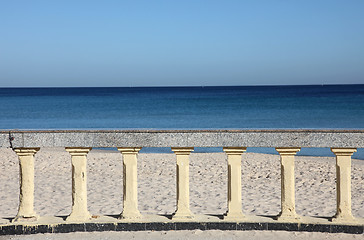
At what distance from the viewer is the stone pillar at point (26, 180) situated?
4828 millimetres

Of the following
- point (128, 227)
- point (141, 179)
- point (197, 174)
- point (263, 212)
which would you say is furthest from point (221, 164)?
point (128, 227)

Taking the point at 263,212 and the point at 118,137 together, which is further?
the point at 263,212

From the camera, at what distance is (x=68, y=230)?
491 centimetres

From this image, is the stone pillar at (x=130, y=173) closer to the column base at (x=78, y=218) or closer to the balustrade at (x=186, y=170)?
the balustrade at (x=186, y=170)

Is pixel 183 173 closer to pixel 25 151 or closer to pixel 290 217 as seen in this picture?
pixel 290 217

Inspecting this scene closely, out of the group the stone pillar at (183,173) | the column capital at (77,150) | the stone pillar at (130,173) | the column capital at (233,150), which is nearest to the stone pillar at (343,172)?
the column capital at (233,150)

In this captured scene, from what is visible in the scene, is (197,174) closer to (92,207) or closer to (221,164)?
(221,164)

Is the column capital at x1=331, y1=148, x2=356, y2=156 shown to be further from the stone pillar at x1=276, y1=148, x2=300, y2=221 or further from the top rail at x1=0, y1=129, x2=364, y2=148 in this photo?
the stone pillar at x1=276, y1=148, x2=300, y2=221

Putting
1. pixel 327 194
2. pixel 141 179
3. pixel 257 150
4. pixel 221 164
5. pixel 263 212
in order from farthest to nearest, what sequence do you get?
pixel 257 150 < pixel 221 164 < pixel 141 179 < pixel 327 194 < pixel 263 212

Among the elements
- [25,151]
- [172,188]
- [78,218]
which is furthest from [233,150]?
[172,188]

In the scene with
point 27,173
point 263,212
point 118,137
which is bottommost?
point 263,212

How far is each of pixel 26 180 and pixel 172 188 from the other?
580cm

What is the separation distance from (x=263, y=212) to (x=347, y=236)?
3.11 meters

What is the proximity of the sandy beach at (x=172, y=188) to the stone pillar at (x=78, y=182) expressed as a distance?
0.20 metres
